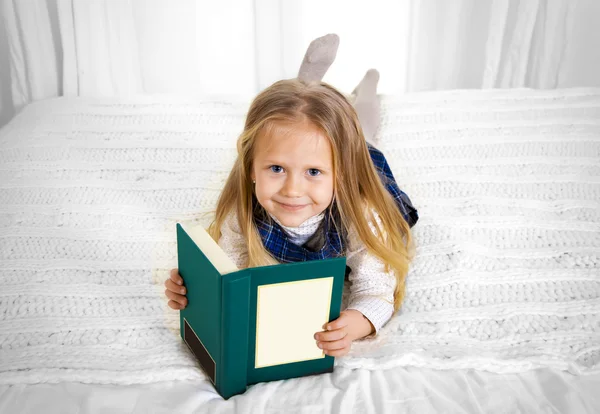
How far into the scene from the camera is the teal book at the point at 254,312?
81 centimetres

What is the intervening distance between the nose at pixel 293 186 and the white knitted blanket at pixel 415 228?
0.84ft

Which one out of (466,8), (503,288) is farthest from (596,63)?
(503,288)

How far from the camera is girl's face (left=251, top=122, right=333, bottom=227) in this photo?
0.95m

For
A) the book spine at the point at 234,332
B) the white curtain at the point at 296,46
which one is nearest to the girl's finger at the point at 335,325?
the book spine at the point at 234,332

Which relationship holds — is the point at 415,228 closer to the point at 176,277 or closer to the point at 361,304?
the point at 361,304

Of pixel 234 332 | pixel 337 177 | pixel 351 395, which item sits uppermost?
pixel 337 177

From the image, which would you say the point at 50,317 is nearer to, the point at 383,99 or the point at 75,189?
the point at 75,189

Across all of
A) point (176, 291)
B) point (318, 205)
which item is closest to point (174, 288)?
point (176, 291)

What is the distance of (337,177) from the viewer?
3.30 ft

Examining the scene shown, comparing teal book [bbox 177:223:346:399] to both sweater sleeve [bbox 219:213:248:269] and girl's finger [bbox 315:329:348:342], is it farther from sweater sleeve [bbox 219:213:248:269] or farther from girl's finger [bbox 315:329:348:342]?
sweater sleeve [bbox 219:213:248:269]

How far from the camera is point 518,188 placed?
1371 mm

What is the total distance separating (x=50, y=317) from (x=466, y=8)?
1.76 metres

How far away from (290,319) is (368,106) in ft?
2.78

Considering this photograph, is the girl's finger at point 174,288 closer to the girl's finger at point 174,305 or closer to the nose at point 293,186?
the girl's finger at point 174,305
